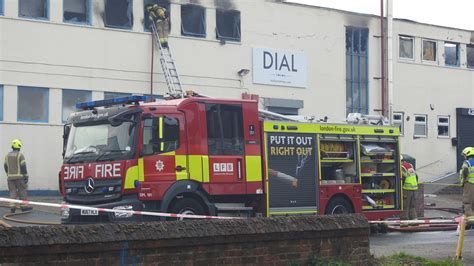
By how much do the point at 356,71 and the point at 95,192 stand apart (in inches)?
748

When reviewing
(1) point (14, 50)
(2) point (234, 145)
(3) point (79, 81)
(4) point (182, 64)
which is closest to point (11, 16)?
(1) point (14, 50)

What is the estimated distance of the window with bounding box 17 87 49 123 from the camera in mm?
22500

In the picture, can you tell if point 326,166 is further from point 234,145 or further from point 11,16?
point 11,16

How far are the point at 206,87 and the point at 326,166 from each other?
34.3 feet

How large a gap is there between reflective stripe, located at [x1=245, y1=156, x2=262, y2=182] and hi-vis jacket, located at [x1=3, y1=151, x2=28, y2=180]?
273 inches

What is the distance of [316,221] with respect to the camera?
8.58 metres

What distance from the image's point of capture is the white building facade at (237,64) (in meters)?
22.6

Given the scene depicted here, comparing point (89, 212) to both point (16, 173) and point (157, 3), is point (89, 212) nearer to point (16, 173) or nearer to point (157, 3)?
point (16, 173)

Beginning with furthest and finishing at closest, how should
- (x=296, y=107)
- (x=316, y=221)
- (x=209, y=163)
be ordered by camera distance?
(x=296, y=107) → (x=209, y=163) → (x=316, y=221)

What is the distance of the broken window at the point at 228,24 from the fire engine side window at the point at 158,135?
13.4m

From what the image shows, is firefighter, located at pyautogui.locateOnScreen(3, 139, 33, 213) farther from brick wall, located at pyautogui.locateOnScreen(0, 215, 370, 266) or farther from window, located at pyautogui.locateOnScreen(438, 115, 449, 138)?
window, located at pyautogui.locateOnScreen(438, 115, 449, 138)

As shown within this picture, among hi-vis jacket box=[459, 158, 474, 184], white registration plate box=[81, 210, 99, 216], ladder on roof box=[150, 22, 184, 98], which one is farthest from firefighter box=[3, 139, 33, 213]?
hi-vis jacket box=[459, 158, 474, 184]

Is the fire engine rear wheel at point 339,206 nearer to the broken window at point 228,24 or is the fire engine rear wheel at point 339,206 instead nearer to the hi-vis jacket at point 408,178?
the hi-vis jacket at point 408,178

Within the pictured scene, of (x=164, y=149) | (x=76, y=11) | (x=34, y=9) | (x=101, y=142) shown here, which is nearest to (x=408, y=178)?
(x=164, y=149)
